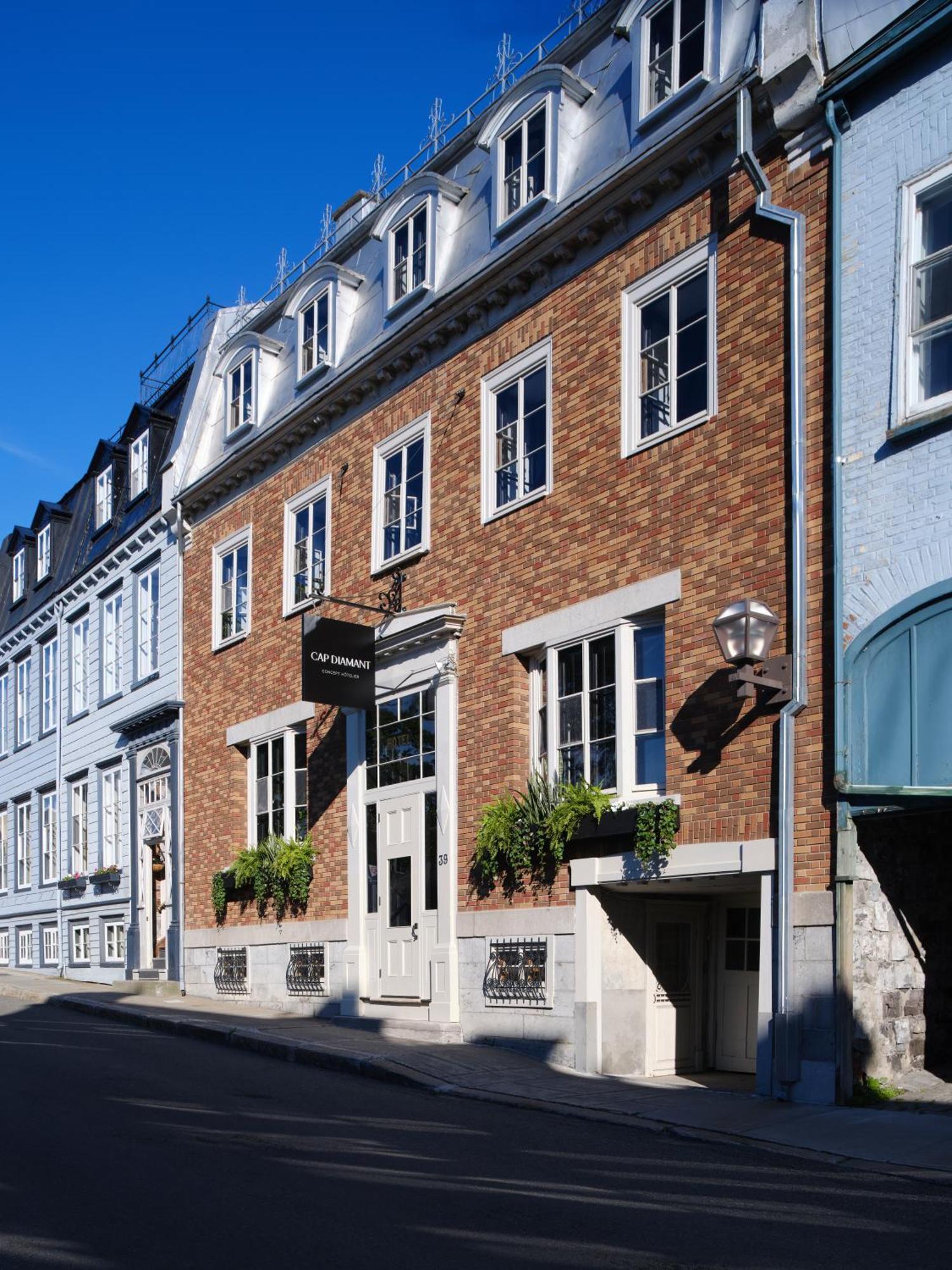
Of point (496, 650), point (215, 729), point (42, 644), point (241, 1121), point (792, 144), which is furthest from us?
point (42, 644)

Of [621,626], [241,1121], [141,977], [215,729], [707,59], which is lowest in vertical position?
[141,977]

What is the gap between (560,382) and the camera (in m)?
14.7

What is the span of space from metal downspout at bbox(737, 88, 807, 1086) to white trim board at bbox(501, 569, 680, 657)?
5.09 ft

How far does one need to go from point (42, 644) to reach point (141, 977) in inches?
390

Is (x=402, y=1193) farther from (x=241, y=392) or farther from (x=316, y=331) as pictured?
(x=241, y=392)

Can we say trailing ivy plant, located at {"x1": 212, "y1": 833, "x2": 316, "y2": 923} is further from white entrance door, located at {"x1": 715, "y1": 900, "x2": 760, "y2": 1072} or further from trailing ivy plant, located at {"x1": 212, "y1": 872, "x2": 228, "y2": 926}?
white entrance door, located at {"x1": 715, "y1": 900, "x2": 760, "y2": 1072}

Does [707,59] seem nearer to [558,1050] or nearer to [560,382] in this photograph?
[560,382]

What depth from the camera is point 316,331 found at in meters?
19.5

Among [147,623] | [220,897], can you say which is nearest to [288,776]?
[220,897]

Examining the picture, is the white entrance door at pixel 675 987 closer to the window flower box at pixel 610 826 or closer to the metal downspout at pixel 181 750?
the window flower box at pixel 610 826

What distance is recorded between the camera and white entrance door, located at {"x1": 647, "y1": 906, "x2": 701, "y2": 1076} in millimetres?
13516

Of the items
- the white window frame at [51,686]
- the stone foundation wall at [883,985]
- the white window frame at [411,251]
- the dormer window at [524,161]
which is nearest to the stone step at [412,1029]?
the stone foundation wall at [883,985]

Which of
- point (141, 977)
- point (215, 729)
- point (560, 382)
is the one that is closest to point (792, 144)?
point (560, 382)

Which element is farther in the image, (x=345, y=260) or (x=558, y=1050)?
(x=345, y=260)
